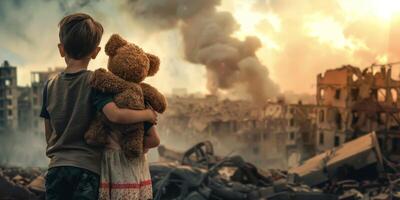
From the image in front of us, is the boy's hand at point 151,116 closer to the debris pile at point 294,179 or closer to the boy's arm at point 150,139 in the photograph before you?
the boy's arm at point 150,139

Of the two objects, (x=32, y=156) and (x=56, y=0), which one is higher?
(x=56, y=0)

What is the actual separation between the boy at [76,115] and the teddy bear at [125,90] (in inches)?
1.7

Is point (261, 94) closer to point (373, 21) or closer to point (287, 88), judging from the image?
point (287, 88)

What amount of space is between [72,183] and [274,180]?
9.70m

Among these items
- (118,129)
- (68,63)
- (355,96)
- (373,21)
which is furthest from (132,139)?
(373,21)

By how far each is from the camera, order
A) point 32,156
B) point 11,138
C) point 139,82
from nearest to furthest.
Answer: point 139,82
point 32,156
point 11,138

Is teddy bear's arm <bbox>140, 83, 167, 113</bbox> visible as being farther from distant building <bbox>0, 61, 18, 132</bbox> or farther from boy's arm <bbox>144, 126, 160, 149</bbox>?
distant building <bbox>0, 61, 18, 132</bbox>

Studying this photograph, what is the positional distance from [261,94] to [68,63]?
36.2m

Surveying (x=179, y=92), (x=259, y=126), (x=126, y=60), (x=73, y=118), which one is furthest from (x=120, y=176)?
(x=259, y=126)

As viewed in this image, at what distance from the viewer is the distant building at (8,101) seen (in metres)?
33.4

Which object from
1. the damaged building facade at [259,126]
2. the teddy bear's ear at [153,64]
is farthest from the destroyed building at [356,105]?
the teddy bear's ear at [153,64]

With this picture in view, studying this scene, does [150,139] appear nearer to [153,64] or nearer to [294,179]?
[153,64]

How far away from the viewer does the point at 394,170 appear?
40.7 ft

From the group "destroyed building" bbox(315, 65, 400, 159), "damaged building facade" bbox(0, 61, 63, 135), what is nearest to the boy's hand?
"destroyed building" bbox(315, 65, 400, 159)
